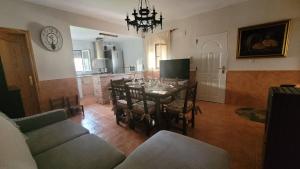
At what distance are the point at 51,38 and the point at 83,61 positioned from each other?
3.72 m

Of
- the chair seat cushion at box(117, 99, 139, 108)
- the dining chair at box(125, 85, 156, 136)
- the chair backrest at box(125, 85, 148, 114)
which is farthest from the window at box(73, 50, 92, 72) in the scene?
the chair backrest at box(125, 85, 148, 114)

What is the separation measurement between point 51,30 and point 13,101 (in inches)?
72.2

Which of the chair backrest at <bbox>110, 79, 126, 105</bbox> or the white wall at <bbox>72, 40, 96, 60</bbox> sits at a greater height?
the white wall at <bbox>72, 40, 96, 60</bbox>

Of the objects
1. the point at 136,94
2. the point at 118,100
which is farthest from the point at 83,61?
the point at 136,94

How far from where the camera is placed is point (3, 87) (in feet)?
6.92

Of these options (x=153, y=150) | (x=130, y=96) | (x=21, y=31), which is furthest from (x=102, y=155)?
(x=21, y=31)

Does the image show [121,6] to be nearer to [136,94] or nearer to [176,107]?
[136,94]

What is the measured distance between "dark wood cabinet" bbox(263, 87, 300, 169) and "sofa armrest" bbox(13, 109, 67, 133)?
7.91 feet

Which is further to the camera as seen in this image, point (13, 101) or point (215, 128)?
point (215, 128)

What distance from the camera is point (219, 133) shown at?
7.94 ft

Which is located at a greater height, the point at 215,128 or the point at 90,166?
the point at 90,166

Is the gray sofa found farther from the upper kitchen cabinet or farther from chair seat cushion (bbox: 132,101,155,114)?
the upper kitchen cabinet

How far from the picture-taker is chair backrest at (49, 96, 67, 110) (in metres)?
3.34

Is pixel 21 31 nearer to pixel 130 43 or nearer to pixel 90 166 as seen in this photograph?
pixel 90 166
